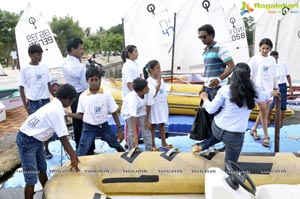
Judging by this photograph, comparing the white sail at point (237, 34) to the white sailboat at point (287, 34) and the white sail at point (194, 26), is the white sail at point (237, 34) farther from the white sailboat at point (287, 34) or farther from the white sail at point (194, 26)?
the white sail at point (194, 26)

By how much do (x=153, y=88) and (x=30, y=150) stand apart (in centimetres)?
175

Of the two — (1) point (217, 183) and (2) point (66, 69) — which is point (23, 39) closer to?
(2) point (66, 69)

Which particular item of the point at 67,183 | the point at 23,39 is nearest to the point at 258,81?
the point at 67,183

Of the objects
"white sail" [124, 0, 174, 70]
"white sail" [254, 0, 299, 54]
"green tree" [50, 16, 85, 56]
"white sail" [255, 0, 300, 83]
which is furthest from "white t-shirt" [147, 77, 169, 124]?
"green tree" [50, 16, 85, 56]

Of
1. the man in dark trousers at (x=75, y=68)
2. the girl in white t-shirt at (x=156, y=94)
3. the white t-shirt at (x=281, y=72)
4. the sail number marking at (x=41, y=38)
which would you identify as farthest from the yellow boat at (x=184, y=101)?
the sail number marking at (x=41, y=38)

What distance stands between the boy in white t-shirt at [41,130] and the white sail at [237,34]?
9.14 m

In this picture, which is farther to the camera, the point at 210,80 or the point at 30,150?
the point at 210,80

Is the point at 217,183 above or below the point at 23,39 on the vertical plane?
below

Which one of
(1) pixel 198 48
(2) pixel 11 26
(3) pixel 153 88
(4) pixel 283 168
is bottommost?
(4) pixel 283 168

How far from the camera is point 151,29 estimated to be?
349 inches

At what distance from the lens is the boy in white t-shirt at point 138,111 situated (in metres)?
3.81

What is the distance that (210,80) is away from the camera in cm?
361

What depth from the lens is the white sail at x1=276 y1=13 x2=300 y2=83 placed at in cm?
823

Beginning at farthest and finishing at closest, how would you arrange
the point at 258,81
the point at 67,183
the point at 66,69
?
the point at 258,81
the point at 66,69
the point at 67,183
